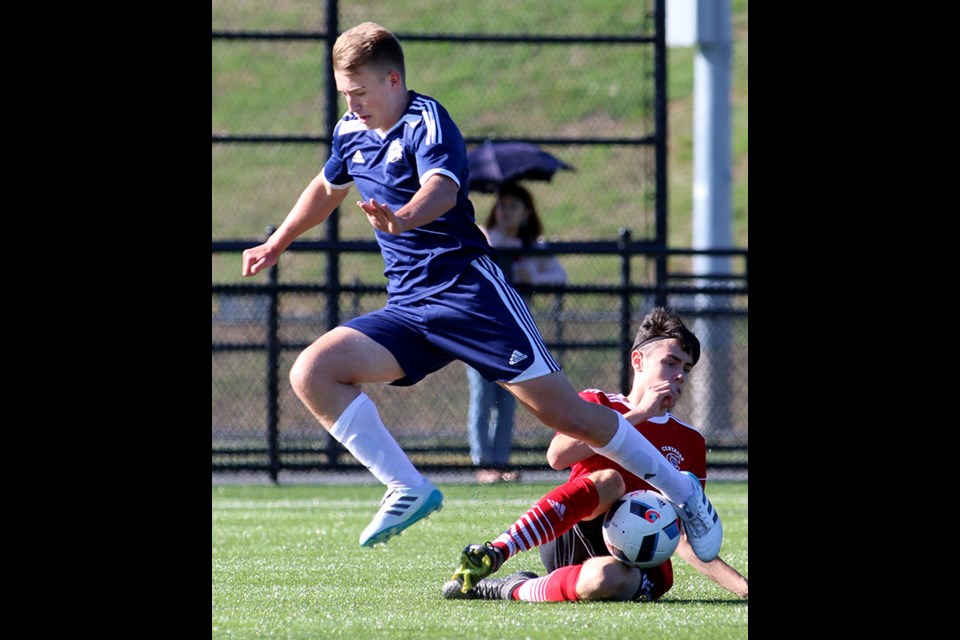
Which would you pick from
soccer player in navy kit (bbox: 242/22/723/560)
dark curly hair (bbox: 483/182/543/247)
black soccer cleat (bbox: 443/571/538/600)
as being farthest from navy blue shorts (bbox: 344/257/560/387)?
dark curly hair (bbox: 483/182/543/247)

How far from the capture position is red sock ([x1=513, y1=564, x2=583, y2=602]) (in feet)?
15.9

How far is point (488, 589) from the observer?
502 cm

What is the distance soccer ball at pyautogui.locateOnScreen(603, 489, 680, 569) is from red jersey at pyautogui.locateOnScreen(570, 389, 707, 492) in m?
0.26

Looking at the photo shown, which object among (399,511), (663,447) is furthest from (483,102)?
(399,511)

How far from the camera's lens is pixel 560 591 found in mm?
4852

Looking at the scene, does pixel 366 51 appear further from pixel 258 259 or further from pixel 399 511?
pixel 399 511

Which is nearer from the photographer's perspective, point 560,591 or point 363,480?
point 560,591

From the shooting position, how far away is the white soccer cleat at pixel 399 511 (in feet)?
14.6

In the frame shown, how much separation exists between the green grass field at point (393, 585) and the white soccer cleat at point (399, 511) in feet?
0.86

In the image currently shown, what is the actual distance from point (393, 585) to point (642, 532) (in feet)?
3.60
